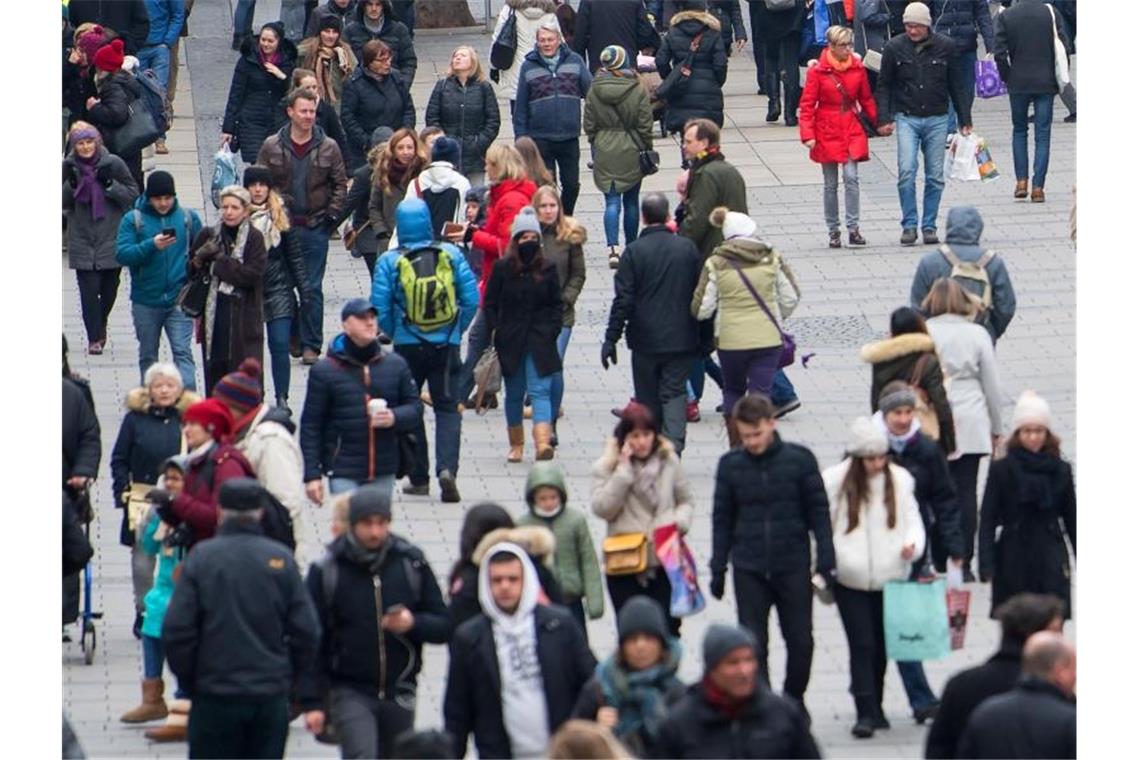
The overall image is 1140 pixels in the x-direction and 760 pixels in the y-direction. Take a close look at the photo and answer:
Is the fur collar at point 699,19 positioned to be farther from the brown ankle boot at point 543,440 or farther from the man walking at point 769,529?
the man walking at point 769,529

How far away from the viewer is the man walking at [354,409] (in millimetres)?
14516

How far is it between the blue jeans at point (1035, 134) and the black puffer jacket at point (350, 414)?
34.0 feet

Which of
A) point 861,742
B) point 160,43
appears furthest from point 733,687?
point 160,43

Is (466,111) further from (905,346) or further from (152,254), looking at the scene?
(905,346)

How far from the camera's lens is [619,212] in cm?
2211

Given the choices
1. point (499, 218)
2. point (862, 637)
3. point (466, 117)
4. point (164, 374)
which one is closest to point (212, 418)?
point (164, 374)

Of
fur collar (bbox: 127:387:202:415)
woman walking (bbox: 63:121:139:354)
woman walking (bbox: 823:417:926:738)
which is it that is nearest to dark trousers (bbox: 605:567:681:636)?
woman walking (bbox: 823:417:926:738)

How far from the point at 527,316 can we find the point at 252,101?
6550mm

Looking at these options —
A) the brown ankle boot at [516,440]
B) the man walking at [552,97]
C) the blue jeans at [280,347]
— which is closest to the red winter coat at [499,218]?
the brown ankle boot at [516,440]

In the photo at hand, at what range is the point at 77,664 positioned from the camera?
14336 millimetres

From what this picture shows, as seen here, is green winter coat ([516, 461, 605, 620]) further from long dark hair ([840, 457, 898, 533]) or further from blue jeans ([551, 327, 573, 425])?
blue jeans ([551, 327, 573, 425])

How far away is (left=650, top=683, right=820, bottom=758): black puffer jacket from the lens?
10180mm

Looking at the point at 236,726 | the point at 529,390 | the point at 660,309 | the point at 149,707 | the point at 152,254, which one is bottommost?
the point at 149,707

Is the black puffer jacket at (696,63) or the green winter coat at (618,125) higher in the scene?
the black puffer jacket at (696,63)
